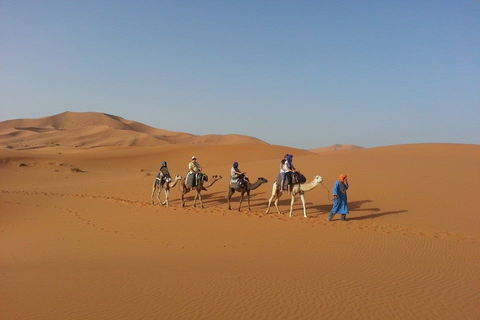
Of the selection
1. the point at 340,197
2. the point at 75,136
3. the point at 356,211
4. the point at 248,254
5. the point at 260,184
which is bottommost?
the point at 248,254

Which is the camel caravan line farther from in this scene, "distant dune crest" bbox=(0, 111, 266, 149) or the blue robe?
"distant dune crest" bbox=(0, 111, 266, 149)

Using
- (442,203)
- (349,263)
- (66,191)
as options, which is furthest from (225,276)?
(66,191)

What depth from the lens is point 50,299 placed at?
557 cm

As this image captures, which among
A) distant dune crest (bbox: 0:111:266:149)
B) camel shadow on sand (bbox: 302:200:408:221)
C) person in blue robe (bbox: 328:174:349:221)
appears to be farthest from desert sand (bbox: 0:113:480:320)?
distant dune crest (bbox: 0:111:266:149)

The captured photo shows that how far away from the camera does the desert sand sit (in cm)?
547

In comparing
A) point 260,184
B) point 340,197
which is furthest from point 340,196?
point 260,184

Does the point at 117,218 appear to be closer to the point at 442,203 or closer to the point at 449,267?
the point at 449,267

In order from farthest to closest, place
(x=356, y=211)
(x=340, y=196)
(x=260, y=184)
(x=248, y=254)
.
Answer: (x=260, y=184)
(x=356, y=211)
(x=340, y=196)
(x=248, y=254)

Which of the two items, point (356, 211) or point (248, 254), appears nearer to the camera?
point (248, 254)

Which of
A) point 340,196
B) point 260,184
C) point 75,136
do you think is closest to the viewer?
point 340,196

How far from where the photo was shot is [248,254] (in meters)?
8.61

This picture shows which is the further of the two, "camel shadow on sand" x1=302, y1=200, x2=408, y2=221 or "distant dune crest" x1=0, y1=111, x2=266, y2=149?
"distant dune crest" x1=0, y1=111, x2=266, y2=149

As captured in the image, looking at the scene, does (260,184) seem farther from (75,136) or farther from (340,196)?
(75,136)

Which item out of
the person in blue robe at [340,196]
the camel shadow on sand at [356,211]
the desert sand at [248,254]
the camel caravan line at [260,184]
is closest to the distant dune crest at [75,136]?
the desert sand at [248,254]
